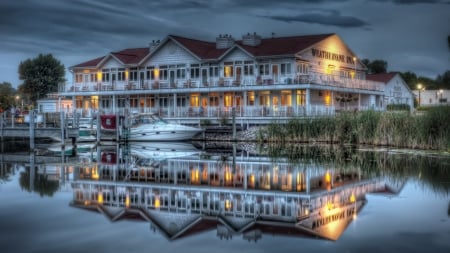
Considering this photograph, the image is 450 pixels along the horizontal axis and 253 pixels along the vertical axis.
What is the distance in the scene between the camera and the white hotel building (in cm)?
5191

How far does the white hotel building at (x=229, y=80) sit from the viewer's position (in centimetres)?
5191

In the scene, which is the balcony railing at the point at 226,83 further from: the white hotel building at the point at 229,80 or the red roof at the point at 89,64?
the red roof at the point at 89,64

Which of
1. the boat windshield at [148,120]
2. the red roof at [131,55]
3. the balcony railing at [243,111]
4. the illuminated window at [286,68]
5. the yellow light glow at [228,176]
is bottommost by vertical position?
the yellow light glow at [228,176]

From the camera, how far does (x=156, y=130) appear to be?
48.8 m

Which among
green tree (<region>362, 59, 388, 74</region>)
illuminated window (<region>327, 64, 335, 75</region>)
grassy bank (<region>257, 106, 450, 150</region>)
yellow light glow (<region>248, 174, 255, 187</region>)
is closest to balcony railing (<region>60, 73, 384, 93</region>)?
illuminated window (<region>327, 64, 335, 75</region>)

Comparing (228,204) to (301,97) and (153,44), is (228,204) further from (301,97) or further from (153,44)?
(153,44)

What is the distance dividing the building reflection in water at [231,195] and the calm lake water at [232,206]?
37mm

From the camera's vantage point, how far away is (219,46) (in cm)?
5975

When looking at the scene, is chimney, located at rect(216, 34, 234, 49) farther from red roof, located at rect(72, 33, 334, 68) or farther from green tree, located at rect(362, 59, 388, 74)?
Answer: green tree, located at rect(362, 59, 388, 74)

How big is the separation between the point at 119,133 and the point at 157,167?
2282cm

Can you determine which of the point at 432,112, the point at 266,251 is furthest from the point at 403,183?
the point at 432,112

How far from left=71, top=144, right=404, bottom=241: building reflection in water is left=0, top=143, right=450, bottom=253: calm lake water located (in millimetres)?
37

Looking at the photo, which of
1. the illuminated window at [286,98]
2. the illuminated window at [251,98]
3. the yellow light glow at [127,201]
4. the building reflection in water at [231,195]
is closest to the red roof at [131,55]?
the illuminated window at [251,98]

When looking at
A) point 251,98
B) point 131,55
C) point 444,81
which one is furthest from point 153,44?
point 444,81
